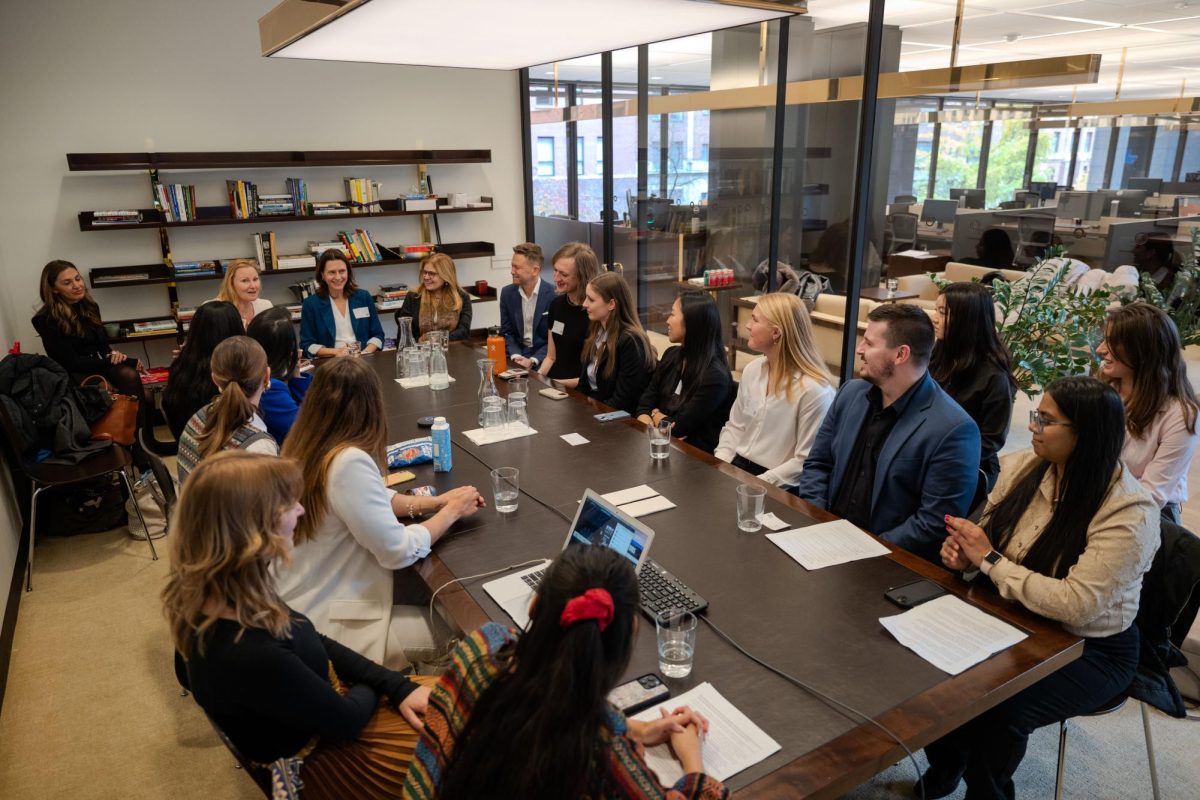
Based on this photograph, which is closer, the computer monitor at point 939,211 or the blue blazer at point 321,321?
the computer monitor at point 939,211

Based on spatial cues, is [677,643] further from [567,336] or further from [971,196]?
[971,196]

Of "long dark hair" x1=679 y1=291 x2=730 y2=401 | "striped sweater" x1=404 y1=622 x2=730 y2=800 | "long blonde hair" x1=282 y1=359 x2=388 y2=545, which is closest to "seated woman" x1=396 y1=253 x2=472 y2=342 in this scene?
"long dark hair" x1=679 y1=291 x2=730 y2=401

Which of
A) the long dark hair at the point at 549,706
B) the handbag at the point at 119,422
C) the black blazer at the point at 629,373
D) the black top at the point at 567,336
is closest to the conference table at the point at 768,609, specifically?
the long dark hair at the point at 549,706

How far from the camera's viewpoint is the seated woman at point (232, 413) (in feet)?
7.89

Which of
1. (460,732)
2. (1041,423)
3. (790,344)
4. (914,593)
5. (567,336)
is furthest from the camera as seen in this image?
(567,336)

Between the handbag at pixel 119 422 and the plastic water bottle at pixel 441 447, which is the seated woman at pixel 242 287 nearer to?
the handbag at pixel 119 422

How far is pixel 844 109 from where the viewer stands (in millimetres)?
4379

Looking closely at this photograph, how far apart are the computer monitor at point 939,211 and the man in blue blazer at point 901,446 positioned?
7.41 ft

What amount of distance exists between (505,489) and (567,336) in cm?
208

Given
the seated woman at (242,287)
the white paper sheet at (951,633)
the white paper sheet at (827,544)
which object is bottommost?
the white paper sheet at (951,633)

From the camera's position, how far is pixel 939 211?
4508 millimetres

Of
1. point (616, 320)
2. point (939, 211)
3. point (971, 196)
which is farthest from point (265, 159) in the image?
point (971, 196)

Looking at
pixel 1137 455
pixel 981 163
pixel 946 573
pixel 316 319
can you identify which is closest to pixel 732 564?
pixel 946 573

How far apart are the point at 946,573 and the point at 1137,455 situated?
1.29 metres
